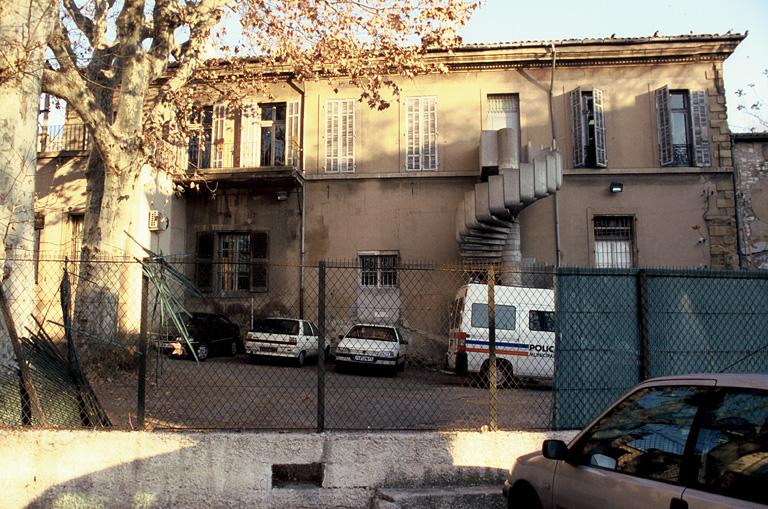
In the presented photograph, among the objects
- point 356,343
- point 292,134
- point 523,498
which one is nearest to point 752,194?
point 356,343

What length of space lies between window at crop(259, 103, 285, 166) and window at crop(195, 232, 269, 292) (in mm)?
2499

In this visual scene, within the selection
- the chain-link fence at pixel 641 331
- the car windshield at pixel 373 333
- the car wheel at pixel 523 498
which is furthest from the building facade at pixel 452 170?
the car wheel at pixel 523 498

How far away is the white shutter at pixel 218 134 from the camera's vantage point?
18.2 m

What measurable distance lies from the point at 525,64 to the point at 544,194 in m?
5.07

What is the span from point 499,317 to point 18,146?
376 inches

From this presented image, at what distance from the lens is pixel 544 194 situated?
15.5 meters

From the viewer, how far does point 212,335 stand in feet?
51.1

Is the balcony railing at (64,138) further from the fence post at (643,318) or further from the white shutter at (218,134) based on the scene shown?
the fence post at (643,318)

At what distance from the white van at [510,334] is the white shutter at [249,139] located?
884 cm

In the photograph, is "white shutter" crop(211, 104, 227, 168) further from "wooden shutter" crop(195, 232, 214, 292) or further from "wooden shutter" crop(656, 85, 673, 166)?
"wooden shutter" crop(656, 85, 673, 166)

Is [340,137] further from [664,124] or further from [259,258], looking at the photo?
[664,124]

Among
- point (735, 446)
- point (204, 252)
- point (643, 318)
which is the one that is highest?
point (204, 252)

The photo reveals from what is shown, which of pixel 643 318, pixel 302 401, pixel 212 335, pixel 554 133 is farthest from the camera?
pixel 554 133

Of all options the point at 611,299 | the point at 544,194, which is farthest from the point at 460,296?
the point at 611,299
